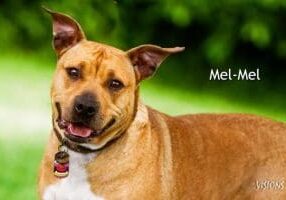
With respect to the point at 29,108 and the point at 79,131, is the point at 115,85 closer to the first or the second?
the point at 79,131

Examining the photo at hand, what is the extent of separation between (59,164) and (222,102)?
1287mm

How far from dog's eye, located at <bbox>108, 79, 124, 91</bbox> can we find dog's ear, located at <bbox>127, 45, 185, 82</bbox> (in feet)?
0.41

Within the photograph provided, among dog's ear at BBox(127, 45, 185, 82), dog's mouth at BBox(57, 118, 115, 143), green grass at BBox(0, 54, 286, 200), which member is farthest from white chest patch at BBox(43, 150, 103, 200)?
green grass at BBox(0, 54, 286, 200)

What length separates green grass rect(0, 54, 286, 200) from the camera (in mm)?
4414

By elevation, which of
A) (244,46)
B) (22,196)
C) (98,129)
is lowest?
(22,196)

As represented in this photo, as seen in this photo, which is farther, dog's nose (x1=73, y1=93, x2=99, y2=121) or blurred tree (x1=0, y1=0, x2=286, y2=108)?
blurred tree (x1=0, y1=0, x2=286, y2=108)

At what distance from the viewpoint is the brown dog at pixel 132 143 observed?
330 cm

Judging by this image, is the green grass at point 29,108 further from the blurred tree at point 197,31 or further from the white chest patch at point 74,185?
the white chest patch at point 74,185

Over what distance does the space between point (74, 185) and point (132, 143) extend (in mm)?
253

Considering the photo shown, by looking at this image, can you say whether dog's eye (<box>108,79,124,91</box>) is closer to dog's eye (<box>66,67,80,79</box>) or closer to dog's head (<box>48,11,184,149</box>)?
dog's head (<box>48,11,184,149</box>)

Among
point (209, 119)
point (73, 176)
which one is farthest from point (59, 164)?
point (209, 119)

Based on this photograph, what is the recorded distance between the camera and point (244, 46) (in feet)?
15.0

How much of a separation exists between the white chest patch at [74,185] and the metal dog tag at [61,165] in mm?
19

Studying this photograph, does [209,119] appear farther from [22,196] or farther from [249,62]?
[22,196]
